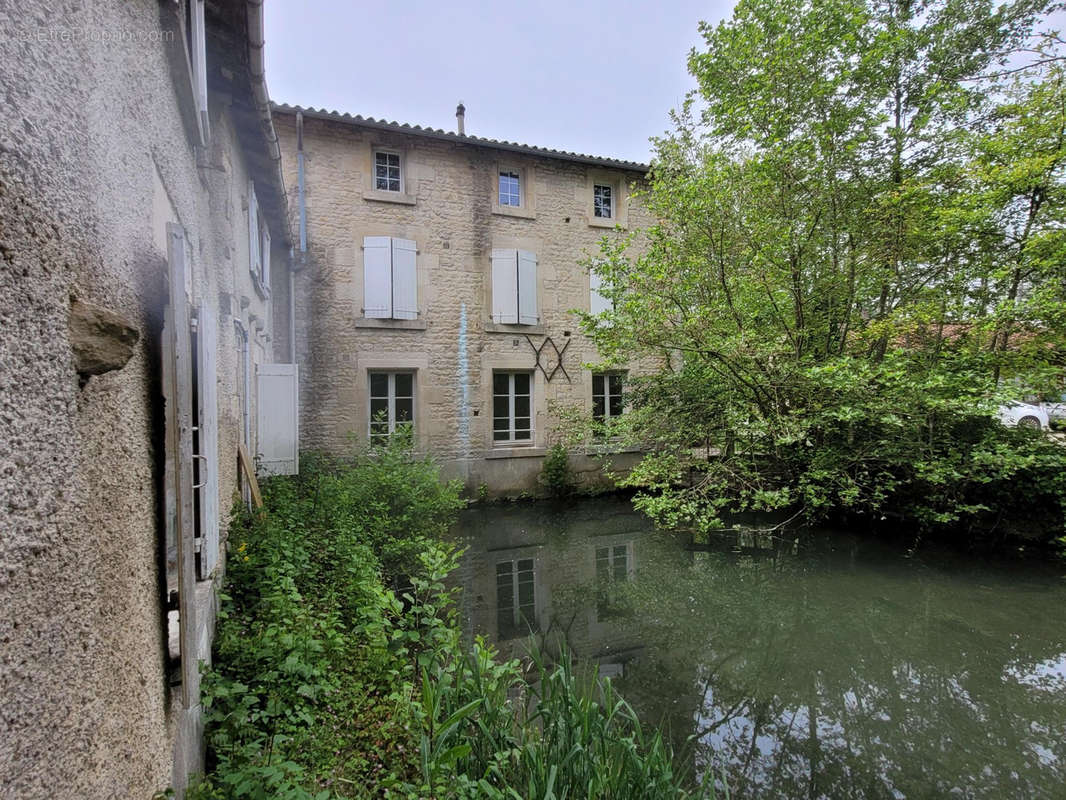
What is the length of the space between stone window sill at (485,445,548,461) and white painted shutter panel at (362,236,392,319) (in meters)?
3.42

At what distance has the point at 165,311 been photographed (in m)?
1.86

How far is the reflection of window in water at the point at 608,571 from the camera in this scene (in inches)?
249

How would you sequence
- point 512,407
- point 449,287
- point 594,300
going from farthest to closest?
1. point 594,300
2. point 512,407
3. point 449,287

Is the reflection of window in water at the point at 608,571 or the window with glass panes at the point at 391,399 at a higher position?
the window with glass panes at the point at 391,399

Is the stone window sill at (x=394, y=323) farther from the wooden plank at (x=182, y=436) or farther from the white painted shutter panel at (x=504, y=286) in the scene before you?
the wooden plank at (x=182, y=436)

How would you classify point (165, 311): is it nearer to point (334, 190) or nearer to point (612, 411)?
point (334, 190)

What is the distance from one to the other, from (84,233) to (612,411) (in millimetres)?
11931

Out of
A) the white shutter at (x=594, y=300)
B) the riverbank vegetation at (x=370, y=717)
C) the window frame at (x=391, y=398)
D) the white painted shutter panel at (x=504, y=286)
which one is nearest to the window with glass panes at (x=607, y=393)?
the white shutter at (x=594, y=300)

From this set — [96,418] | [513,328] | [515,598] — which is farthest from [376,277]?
[96,418]

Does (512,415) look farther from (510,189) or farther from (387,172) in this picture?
(387,172)

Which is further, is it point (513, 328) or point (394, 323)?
point (513, 328)

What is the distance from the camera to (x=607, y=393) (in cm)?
1272

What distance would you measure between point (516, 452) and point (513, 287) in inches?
135

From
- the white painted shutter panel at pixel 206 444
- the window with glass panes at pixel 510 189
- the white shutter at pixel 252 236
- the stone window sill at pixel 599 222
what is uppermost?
the window with glass panes at pixel 510 189
